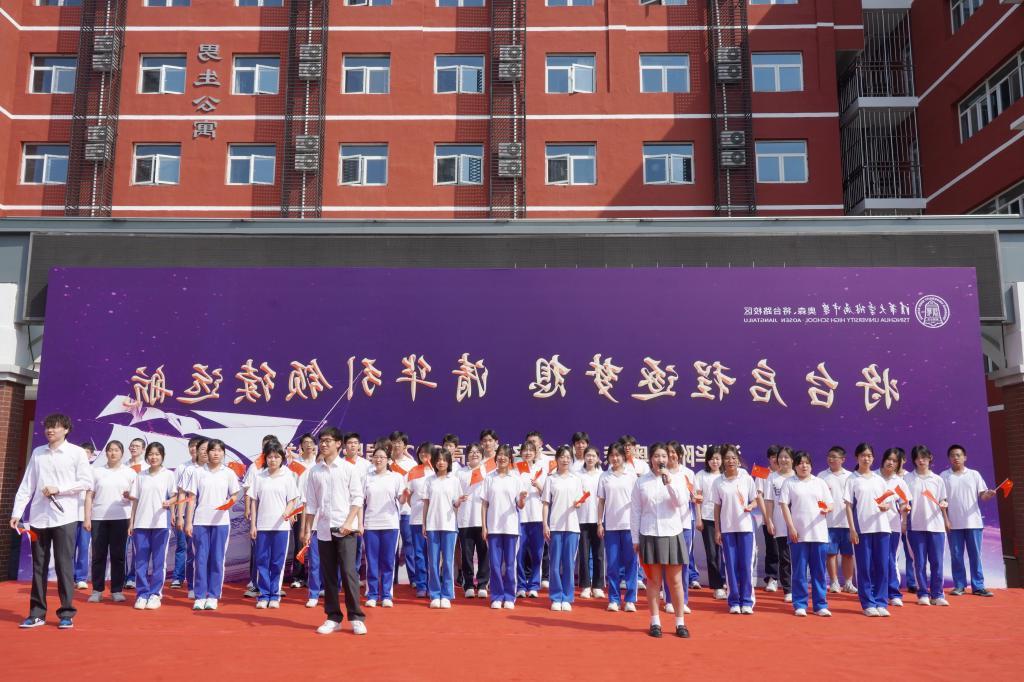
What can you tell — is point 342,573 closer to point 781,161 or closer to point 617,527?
point 617,527

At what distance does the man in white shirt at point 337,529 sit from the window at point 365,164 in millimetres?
12554

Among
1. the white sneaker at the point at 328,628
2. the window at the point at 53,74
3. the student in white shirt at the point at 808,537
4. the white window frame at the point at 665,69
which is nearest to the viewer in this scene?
the white sneaker at the point at 328,628

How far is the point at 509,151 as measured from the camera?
17125 mm

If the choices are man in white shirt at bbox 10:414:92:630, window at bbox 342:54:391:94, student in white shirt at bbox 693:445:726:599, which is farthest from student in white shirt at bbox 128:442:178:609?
window at bbox 342:54:391:94

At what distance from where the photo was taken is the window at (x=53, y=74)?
59.0 ft

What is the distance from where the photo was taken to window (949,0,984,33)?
1625 centimetres

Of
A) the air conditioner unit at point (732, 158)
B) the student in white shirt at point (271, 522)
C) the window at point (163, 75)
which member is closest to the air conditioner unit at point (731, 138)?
the air conditioner unit at point (732, 158)

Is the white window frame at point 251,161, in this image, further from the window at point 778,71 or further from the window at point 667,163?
the window at point 778,71

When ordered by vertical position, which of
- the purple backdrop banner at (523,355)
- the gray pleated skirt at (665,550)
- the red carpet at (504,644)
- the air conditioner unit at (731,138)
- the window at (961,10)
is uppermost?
the window at (961,10)

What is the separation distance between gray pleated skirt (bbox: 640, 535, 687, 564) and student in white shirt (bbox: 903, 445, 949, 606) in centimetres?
272

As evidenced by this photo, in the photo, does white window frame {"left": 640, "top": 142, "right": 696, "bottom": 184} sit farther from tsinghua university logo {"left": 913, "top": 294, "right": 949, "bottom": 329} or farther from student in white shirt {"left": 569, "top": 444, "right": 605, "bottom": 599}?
student in white shirt {"left": 569, "top": 444, "right": 605, "bottom": 599}

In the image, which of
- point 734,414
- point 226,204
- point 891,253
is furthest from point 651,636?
point 226,204

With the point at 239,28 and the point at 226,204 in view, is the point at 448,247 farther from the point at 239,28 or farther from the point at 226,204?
the point at 239,28

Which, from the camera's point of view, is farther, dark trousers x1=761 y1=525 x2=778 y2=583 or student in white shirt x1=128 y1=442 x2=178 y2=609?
dark trousers x1=761 y1=525 x2=778 y2=583
